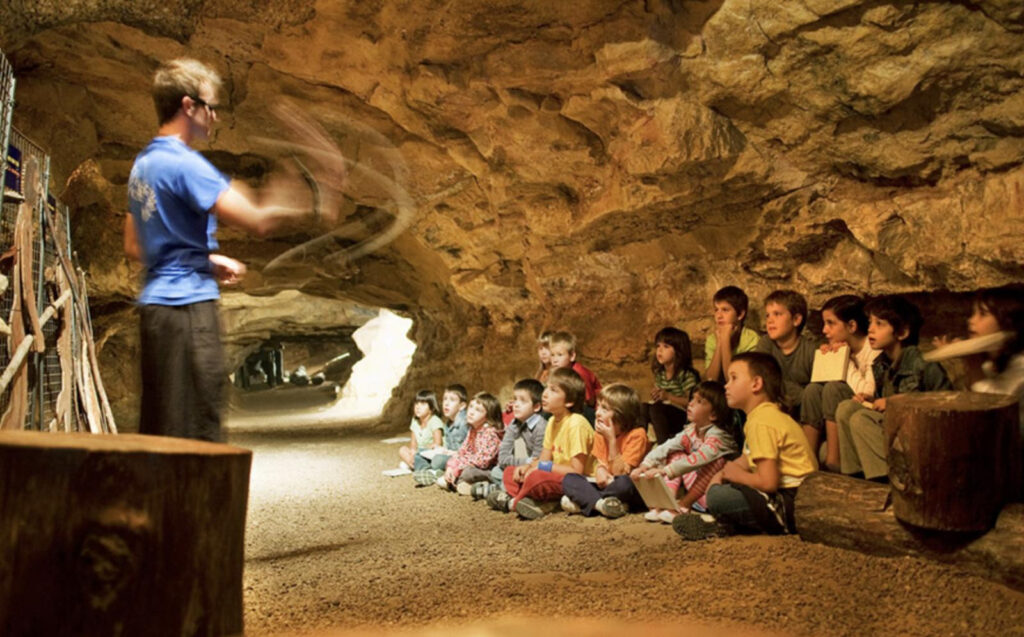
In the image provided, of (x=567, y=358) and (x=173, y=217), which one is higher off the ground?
(x=173, y=217)

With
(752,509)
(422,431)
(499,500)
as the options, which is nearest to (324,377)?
(422,431)

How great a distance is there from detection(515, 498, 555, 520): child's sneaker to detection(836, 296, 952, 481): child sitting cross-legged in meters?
1.66

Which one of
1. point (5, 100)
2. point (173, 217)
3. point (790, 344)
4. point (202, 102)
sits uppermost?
point (5, 100)

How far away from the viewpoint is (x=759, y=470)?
11.9 feet

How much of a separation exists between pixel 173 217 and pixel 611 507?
110 inches

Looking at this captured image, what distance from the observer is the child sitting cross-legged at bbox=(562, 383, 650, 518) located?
428 centimetres

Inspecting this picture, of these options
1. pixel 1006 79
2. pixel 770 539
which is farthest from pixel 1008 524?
pixel 1006 79

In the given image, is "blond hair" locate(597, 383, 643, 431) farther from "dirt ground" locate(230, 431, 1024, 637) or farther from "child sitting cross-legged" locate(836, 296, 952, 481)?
"child sitting cross-legged" locate(836, 296, 952, 481)

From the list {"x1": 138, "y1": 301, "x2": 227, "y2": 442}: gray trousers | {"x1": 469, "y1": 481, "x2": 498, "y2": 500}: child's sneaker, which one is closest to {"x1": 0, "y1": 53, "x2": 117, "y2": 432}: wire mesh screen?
{"x1": 138, "y1": 301, "x2": 227, "y2": 442}: gray trousers

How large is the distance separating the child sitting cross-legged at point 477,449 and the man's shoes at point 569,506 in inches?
37.5

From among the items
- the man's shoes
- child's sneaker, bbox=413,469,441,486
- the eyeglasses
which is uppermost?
the eyeglasses

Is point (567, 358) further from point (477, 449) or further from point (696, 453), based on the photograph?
point (696, 453)

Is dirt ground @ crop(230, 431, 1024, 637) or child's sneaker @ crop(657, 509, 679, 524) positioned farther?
child's sneaker @ crop(657, 509, 679, 524)

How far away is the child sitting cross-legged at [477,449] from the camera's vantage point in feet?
17.3
